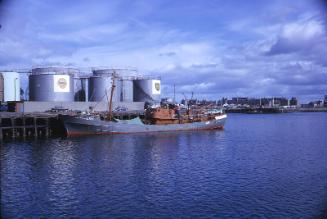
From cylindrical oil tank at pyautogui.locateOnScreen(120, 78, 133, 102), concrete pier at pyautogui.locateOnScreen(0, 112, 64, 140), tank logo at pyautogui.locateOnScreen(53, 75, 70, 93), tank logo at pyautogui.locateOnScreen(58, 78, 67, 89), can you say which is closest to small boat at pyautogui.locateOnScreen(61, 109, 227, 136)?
concrete pier at pyautogui.locateOnScreen(0, 112, 64, 140)

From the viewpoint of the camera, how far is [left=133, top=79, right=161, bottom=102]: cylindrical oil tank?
89500 mm

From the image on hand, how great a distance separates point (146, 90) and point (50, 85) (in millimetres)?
21676

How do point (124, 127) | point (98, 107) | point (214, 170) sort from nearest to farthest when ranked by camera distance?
point (214, 170)
point (124, 127)
point (98, 107)

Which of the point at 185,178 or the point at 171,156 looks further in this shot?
A: the point at 171,156

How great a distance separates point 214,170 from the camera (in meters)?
32.4

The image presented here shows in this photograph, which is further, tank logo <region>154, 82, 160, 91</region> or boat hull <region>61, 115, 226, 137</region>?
tank logo <region>154, 82, 160, 91</region>

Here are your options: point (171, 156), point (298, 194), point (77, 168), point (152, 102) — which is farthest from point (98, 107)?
point (298, 194)

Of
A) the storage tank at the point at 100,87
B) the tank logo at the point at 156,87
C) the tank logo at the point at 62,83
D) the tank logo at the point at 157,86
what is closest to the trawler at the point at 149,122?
the tank logo at the point at 62,83

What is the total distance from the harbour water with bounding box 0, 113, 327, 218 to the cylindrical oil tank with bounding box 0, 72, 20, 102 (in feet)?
97.6

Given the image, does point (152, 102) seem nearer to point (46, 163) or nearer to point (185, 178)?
point (46, 163)

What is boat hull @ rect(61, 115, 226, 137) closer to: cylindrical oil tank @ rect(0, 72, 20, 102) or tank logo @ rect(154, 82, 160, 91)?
cylindrical oil tank @ rect(0, 72, 20, 102)

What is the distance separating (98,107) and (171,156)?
40559 mm

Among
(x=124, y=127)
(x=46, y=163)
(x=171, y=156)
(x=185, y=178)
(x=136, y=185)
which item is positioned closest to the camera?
(x=136, y=185)

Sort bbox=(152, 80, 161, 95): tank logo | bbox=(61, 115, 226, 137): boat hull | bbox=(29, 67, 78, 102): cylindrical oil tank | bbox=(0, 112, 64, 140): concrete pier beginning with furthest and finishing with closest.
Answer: bbox=(152, 80, 161, 95): tank logo → bbox=(29, 67, 78, 102): cylindrical oil tank → bbox=(61, 115, 226, 137): boat hull → bbox=(0, 112, 64, 140): concrete pier
